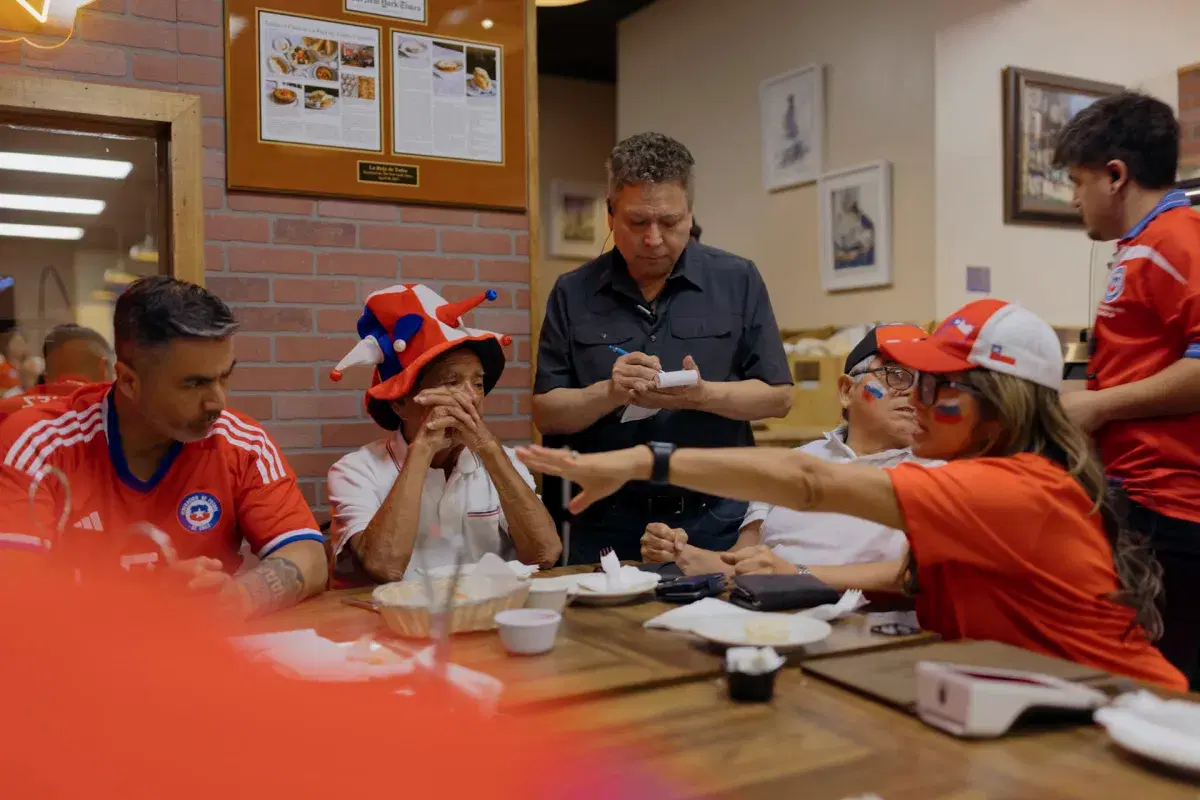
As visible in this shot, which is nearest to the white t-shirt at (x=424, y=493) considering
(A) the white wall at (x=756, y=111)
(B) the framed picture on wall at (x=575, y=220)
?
(A) the white wall at (x=756, y=111)

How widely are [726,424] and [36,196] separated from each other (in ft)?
6.70

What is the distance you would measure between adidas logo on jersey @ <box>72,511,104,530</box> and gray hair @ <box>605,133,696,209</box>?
4.76ft

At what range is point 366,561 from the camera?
216cm

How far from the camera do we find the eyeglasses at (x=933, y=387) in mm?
1480

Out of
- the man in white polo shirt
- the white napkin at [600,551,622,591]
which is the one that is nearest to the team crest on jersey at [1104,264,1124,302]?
the man in white polo shirt

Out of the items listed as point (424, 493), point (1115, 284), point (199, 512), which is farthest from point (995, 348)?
point (199, 512)

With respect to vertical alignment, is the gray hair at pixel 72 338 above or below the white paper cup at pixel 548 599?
above

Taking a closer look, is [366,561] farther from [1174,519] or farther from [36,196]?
[1174,519]

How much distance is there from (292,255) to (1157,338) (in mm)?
2335

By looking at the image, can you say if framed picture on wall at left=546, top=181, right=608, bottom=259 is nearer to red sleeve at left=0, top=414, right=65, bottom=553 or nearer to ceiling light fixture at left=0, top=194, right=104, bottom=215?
ceiling light fixture at left=0, top=194, right=104, bottom=215

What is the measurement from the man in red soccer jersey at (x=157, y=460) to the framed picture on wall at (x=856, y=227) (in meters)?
3.60

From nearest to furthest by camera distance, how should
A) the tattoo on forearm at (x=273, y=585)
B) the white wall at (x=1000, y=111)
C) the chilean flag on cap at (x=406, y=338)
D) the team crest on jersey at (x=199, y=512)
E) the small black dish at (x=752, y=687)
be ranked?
the small black dish at (x=752, y=687) → the tattoo on forearm at (x=273, y=585) → the team crest on jersey at (x=199, y=512) → the chilean flag on cap at (x=406, y=338) → the white wall at (x=1000, y=111)

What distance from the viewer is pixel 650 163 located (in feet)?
7.86

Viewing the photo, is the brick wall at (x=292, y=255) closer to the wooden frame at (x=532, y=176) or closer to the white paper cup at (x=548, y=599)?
the wooden frame at (x=532, y=176)
